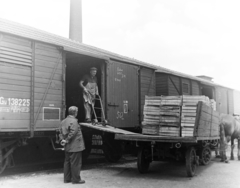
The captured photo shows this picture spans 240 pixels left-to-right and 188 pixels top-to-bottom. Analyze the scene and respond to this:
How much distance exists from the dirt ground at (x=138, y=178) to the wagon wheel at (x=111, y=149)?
5.08ft

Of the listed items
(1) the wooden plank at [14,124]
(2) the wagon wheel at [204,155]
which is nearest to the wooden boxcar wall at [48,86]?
(1) the wooden plank at [14,124]

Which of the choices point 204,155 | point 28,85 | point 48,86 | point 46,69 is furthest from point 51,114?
point 204,155

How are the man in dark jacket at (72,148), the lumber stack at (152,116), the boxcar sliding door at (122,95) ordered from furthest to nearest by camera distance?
the boxcar sliding door at (122,95) < the lumber stack at (152,116) < the man in dark jacket at (72,148)

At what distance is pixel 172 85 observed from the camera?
16.0 meters

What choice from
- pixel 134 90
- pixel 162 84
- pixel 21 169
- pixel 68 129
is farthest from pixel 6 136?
pixel 162 84

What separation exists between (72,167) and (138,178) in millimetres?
1855

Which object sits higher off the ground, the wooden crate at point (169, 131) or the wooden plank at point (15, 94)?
the wooden plank at point (15, 94)

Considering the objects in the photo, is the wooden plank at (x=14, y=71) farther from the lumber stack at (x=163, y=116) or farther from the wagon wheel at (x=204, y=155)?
the wagon wheel at (x=204, y=155)

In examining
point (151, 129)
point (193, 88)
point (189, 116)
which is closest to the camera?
point (189, 116)

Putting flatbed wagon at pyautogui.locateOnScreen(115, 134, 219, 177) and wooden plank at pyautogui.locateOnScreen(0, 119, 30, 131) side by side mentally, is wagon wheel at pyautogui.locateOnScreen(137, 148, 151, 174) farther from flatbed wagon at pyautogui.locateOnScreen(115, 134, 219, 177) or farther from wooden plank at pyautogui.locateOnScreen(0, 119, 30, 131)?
wooden plank at pyautogui.locateOnScreen(0, 119, 30, 131)

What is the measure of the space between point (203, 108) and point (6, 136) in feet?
17.1

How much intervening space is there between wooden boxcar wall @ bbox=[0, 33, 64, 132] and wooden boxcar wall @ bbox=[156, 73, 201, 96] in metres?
7.68

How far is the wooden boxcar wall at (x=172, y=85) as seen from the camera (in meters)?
15.5

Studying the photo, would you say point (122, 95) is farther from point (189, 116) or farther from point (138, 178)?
point (138, 178)
